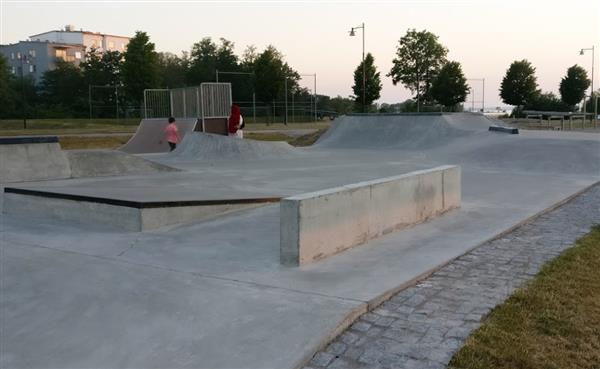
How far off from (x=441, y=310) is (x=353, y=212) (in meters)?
1.90

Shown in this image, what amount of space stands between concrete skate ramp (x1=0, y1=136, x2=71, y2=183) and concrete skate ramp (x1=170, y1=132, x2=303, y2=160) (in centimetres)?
617

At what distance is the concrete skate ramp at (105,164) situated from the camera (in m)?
12.6

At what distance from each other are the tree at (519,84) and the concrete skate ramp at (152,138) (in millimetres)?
34891

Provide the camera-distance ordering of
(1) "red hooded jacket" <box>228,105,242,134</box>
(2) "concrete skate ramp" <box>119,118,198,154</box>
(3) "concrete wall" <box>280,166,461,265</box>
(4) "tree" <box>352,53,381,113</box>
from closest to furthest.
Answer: (3) "concrete wall" <box>280,166,461,265</box> → (1) "red hooded jacket" <box>228,105,242,134</box> → (2) "concrete skate ramp" <box>119,118,198,154</box> → (4) "tree" <box>352,53,381,113</box>

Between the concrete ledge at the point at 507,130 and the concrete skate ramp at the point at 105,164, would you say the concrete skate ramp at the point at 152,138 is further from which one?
the concrete ledge at the point at 507,130

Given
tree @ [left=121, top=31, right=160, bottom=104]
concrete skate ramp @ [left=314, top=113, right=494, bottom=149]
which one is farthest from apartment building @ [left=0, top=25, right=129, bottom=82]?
concrete skate ramp @ [left=314, top=113, right=494, bottom=149]

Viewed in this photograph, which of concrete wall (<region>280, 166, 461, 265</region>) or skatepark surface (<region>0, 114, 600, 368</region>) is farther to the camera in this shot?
concrete wall (<region>280, 166, 461, 265</region>)

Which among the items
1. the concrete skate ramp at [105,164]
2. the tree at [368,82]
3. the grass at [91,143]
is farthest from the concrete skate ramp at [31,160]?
the tree at [368,82]

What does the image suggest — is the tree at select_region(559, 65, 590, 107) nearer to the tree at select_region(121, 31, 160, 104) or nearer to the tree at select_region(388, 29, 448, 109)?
the tree at select_region(388, 29, 448, 109)

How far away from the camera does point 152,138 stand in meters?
24.1

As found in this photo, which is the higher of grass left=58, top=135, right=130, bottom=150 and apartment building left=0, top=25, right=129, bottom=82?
apartment building left=0, top=25, right=129, bottom=82

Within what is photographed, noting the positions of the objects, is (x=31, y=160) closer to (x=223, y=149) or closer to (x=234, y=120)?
(x=223, y=149)

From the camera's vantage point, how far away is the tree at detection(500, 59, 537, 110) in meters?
47.5

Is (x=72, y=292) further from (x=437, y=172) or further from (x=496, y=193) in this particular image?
(x=496, y=193)
